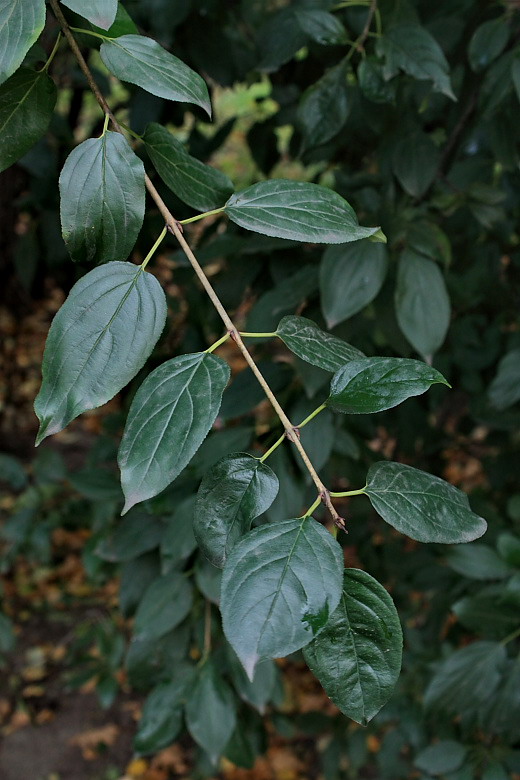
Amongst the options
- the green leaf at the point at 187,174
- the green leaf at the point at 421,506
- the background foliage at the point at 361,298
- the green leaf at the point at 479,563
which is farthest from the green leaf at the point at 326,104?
the green leaf at the point at 479,563

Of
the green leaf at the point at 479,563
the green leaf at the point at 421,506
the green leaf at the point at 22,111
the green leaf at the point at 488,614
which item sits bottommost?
the green leaf at the point at 488,614

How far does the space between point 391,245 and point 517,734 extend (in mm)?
924

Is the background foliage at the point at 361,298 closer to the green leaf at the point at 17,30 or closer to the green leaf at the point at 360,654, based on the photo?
the green leaf at the point at 17,30

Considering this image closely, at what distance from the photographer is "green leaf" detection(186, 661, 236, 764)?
3.94ft

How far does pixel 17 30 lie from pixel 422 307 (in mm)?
690

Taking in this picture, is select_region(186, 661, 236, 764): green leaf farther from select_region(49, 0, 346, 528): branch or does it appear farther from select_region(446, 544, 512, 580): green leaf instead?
select_region(49, 0, 346, 528): branch

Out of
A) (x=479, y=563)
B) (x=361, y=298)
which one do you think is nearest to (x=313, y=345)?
(x=361, y=298)

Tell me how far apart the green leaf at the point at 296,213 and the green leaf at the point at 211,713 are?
2.75 feet

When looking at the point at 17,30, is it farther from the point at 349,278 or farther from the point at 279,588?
the point at 349,278

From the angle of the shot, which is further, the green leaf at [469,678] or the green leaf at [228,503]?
the green leaf at [469,678]

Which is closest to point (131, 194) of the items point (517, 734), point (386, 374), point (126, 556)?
point (386, 374)

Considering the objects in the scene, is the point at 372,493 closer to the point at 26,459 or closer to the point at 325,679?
the point at 325,679

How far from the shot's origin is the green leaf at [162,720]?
125 centimetres

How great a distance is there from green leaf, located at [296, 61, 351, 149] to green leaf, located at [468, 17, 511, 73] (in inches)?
8.0
